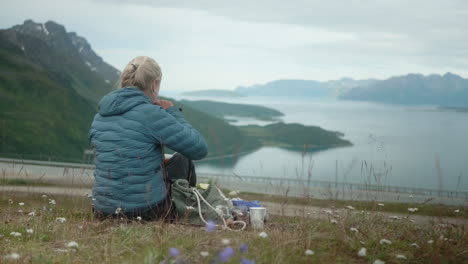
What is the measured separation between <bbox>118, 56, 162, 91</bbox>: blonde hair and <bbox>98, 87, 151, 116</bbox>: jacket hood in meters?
0.14

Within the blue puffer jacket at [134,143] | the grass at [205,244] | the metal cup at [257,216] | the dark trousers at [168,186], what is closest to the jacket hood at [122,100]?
the blue puffer jacket at [134,143]

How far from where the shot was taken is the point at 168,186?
234 inches

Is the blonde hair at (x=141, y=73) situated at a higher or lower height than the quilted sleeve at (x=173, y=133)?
higher

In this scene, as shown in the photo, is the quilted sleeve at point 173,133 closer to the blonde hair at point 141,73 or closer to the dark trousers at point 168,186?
the blonde hair at point 141,73

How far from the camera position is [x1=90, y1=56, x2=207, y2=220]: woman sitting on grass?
555cm

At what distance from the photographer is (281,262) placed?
372 centimetres

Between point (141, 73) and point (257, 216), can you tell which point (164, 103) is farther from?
point (257, 216)

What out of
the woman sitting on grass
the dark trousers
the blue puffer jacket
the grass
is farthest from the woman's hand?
the grass

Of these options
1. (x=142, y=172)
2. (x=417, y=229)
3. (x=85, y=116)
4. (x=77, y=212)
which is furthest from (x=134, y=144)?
(x=85, y=116)

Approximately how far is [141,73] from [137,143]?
78 centimetres

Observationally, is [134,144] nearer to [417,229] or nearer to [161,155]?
[161,155]

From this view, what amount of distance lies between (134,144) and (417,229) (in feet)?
11.3

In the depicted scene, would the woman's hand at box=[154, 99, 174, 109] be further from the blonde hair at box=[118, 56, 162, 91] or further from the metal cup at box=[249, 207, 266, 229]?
the metal cup at box=[249, 207, 266, 229]

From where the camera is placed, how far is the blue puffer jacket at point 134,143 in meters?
5.54
